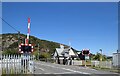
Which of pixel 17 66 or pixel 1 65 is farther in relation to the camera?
pixel 17 66

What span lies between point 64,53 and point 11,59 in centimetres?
7931

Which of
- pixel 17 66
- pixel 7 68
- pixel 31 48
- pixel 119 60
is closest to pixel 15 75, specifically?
pixel 7 68

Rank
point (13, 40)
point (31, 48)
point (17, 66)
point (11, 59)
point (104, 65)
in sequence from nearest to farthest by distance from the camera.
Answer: point (11, 59)
point (17, 66)
point (31, 48)
point (104, 65)
point (13, 40)

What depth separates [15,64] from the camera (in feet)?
75.2

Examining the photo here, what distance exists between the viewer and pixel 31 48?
27.3 meters

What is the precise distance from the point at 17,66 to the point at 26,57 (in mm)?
1499

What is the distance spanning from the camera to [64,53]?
101000 millimetres

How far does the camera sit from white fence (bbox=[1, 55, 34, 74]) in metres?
21.3

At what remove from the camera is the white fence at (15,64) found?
21.3 m

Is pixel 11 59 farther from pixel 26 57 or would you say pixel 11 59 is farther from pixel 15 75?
pixel 26 57

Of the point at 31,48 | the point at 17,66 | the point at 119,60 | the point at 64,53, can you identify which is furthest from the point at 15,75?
the point at 64,53

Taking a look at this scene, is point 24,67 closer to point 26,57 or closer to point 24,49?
point 26,57

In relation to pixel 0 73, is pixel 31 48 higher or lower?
higher

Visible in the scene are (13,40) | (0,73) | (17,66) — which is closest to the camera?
(0,73)
